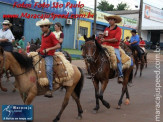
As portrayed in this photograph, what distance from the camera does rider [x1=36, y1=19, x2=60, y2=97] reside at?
5627 millimetres

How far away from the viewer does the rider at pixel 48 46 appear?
18.5ft


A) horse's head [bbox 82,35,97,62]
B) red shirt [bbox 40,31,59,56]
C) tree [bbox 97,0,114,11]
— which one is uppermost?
tree [bbox 97,0,114,11]

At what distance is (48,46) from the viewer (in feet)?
19.0

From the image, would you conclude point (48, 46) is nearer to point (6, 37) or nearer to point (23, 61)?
point (23, 61)

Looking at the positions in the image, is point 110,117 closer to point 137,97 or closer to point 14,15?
point 137,97

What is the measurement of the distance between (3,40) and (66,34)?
20237 mm

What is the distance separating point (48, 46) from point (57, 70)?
600mm

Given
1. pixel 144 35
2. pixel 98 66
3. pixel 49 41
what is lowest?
pixel 98 66

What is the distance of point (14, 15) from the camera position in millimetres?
22391

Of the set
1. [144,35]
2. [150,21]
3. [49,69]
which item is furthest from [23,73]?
[150,21]

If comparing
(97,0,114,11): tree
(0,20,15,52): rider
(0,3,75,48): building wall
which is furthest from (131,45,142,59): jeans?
(97,0,114,11): tree

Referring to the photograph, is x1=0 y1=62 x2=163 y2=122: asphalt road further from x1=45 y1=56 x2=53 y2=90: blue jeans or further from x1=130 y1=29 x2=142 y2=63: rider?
Answer: x1=130 y1=29 x2=142 y2=63: rider

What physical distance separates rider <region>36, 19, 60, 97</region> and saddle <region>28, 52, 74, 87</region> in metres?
0.11

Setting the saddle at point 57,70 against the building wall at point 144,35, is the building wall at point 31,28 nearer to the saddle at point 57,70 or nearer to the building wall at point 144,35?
the saddle at point 57,70
